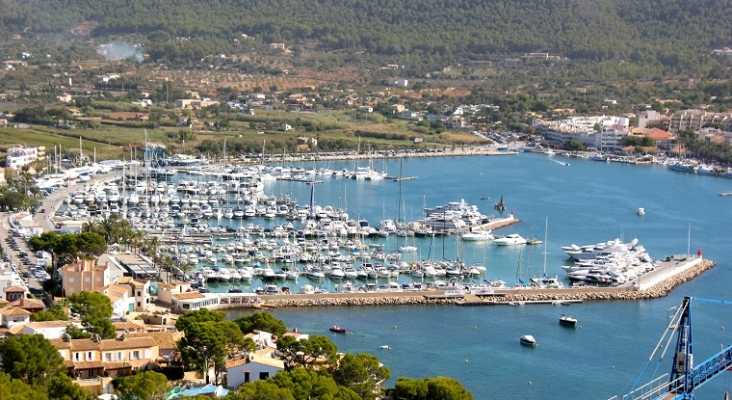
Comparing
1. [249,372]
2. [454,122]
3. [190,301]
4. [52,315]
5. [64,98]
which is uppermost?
[52,315]

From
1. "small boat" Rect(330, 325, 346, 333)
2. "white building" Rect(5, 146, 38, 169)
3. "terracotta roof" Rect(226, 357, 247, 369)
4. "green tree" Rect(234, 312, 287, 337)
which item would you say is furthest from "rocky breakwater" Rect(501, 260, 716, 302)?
"white building" Rect(5, 146, 38, 169)

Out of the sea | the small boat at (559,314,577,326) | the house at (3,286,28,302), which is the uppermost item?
the house at (3,286,28,302)

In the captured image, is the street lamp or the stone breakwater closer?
the street lamp

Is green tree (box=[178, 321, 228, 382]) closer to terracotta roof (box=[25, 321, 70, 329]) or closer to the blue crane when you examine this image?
terracotta roof (box=[25, 321, 70, 329])

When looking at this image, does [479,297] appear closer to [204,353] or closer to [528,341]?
[528,341]

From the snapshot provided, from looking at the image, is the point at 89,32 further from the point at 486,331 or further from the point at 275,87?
the point at 486,331

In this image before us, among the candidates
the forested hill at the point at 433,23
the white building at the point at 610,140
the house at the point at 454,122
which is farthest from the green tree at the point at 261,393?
the forested hill at the point at 433,23

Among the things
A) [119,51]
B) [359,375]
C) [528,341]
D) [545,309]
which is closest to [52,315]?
[359,375]
